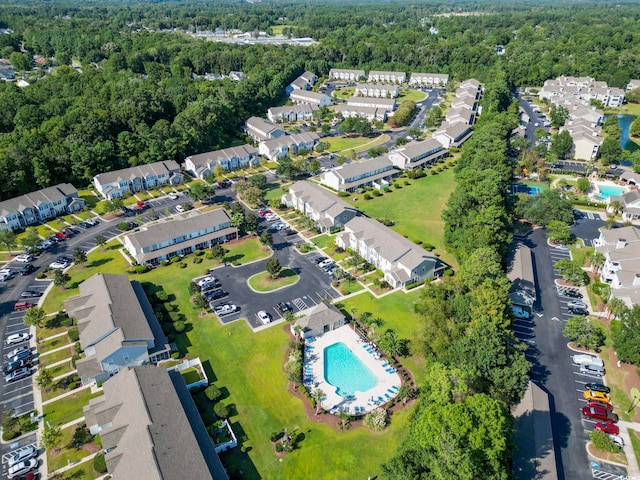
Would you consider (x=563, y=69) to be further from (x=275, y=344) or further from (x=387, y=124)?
(x=275, y=344)

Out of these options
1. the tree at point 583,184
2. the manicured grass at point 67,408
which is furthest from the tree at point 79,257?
the tree at point 583,184

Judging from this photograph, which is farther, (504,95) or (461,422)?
(504,95)

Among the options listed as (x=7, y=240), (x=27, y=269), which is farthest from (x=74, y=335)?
(x=7, y=240)

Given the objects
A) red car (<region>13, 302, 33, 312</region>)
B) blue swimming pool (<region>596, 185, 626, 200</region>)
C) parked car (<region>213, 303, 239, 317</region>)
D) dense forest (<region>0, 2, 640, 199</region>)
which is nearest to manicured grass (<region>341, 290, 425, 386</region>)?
parked car (<region>213, 303, 239, 317</region>)

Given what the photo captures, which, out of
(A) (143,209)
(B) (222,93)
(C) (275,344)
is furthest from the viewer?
(B) (222,93)

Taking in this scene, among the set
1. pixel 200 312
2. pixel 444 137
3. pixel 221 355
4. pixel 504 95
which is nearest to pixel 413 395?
pixel 221 355

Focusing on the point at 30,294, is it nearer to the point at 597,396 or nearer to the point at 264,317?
the point at 264,317
